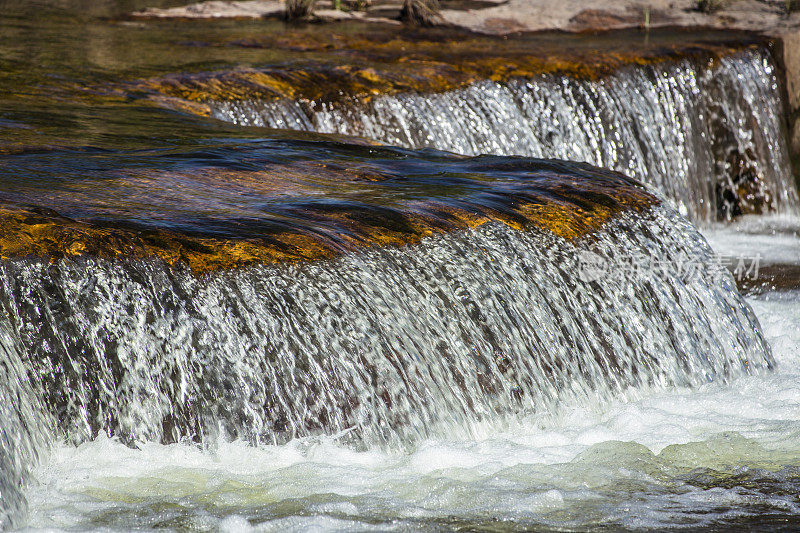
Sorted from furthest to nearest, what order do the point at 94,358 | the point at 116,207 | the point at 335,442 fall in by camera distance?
1. the point at 116,207
2. the point at 335,442
3. the point at 94,358

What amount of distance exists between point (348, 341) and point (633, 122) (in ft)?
19.1

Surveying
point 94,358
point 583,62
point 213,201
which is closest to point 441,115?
point 583,62

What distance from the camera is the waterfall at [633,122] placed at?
7.59 metres

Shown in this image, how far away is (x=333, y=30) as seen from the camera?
1145 centimetres

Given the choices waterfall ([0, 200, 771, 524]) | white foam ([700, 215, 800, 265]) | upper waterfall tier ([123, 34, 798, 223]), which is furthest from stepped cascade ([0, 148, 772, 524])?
white foam ([700, 215, 800, 265])

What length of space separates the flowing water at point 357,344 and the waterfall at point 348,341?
10mm

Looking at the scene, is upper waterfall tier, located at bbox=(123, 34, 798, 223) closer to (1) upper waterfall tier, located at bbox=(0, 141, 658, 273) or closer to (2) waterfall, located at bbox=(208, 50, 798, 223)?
(2) waterfall, located at bbox=(208, 50, 798, 223)

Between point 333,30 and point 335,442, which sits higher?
point 333,30

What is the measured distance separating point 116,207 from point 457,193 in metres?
1.73

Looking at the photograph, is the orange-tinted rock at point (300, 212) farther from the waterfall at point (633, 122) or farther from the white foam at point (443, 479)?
the waterfall at point (633, 122)

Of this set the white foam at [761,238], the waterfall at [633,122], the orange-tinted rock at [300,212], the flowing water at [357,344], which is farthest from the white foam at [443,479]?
the white foam at [761,238]

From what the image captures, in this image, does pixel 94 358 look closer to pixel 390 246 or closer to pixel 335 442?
pixel 335 442

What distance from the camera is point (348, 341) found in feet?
13.1

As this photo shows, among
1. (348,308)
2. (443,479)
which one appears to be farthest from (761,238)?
(443,479)
